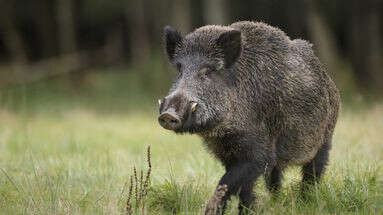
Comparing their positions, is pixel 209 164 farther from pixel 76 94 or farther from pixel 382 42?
pixel 382 42

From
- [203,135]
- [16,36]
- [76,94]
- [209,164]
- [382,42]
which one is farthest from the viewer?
[16,36]

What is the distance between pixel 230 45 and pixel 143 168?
2681 mm

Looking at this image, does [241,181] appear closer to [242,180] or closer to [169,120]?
[242,180]

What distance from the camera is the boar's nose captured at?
5117 millimetres

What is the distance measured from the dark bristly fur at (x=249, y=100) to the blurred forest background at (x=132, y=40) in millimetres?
10646

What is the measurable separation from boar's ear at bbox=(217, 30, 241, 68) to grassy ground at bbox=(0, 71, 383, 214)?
1.05 metres

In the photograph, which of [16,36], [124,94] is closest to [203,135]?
[124,94]

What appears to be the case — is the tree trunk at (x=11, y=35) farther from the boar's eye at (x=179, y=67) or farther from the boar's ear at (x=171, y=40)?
the boar's eye at (x=179, y=67)

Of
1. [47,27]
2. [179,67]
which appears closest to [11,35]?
[47,27]

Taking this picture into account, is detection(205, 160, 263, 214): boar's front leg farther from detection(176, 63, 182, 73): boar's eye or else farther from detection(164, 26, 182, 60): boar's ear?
detection(164, 26, 182, 60): boar's ear

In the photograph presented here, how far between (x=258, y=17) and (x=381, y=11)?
3685mm

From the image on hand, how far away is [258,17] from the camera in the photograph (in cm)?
2380

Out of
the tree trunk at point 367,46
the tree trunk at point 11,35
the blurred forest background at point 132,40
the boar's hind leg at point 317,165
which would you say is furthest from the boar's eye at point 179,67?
the tree trunk at point 11,35

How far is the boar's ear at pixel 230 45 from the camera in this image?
19.4 ft
